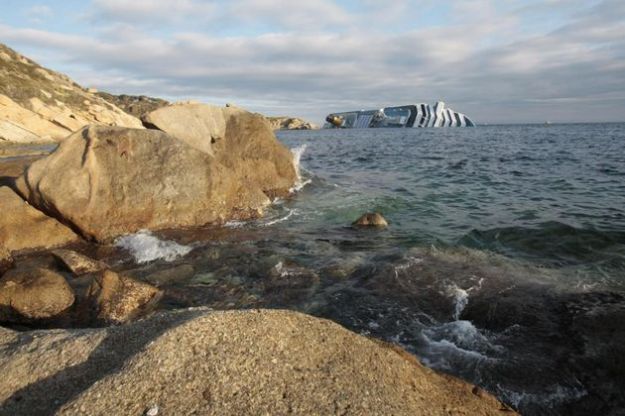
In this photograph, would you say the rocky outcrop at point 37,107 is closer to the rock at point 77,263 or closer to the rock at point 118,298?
the rock at point 77,263

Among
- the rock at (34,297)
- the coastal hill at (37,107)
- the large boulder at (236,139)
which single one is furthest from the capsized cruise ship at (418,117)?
the rock at (34,297)

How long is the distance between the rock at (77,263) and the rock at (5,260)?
90 centimetres

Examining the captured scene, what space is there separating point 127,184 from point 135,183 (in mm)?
197

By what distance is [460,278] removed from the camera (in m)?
8.28

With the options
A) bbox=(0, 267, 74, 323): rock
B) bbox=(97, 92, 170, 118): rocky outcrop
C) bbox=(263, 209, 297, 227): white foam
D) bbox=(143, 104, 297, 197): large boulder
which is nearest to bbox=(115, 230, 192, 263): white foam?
bbox=(0, 267, 74, 323): rock

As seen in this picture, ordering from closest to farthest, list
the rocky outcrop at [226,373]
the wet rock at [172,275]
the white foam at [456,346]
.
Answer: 1. the rocky outcrop at [226,373]
2. the white foam at [456,346]
3. the wet rock at [172,275]

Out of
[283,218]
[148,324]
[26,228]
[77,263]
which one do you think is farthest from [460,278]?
[26,228]

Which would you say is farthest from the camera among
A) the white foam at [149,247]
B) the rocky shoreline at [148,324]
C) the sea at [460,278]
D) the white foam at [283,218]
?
the white foam at [283,218]

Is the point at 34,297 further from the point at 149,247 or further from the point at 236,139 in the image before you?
the point at 236,139

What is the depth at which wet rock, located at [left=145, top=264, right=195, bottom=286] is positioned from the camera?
27.6 ft

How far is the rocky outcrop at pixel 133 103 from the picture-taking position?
316 feet

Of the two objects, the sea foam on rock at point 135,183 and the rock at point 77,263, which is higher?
the sea foam on rock at point 135,183

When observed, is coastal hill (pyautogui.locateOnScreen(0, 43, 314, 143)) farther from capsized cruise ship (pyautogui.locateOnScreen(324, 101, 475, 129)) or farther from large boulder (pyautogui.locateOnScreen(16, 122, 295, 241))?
capsized cruise ship (pyautogui.locateOnScreen(324, 101, 475, 129))

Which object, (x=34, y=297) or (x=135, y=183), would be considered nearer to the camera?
(x=34, y=297)
